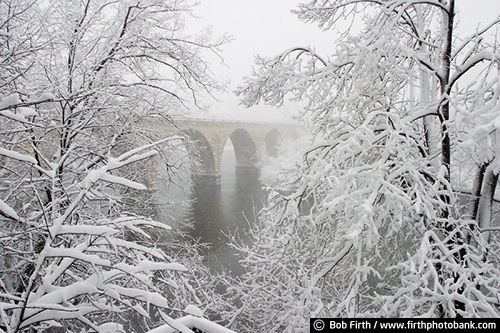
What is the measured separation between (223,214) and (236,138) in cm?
2179

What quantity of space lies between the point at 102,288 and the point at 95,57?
4.17m

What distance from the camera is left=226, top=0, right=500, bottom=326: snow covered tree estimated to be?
2.29 meters

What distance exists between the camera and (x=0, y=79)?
9.13ft

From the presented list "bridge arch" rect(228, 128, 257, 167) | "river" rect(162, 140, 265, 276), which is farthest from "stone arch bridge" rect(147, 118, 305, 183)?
"river" rect(162, 140, 265, 276)

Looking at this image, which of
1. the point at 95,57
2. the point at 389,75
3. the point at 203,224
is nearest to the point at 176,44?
the point at 95,57

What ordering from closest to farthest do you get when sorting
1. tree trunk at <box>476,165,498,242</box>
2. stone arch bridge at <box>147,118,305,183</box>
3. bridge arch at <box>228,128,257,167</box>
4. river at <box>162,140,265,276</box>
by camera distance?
tree trunk at <box>476,165,498,242</box> → river at <box>162,140,265,276</box> → stone arch bridge at <box>147,118,305,183</box> → bridge arch at <box>228,128,257,167</box>

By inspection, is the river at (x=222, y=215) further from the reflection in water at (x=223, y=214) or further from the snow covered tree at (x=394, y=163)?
the snow covered tree at (x=394, y=163)

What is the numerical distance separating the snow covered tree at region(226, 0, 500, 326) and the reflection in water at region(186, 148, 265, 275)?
3272mm

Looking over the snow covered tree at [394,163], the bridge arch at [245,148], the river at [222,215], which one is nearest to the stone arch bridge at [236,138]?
the bridge arch at [245,148]

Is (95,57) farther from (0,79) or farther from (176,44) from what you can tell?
(0,79)

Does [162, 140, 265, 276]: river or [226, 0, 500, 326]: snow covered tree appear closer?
[226, 0, 500, 326]: snow covered tree

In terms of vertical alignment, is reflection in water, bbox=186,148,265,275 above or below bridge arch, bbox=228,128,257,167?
below

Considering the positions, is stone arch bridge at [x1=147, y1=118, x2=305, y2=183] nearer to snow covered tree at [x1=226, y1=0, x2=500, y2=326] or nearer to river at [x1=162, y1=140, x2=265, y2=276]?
river at [x1=162, y1=140, x2=265, y2=276]

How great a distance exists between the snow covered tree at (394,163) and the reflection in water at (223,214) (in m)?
3.27
